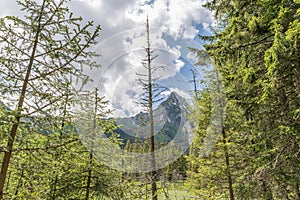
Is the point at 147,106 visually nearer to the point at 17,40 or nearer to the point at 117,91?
the point at 117,91

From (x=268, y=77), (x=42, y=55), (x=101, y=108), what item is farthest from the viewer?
(x=101, y=108)

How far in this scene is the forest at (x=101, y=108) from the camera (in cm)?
311

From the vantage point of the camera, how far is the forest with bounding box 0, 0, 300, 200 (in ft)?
10.2

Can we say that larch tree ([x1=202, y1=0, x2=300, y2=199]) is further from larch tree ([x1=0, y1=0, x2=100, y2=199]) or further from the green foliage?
larch tree ([x1=0, y1=0, x2=100, y2=199])

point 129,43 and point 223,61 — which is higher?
point 129,43

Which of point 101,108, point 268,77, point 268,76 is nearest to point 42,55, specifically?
point 101,108

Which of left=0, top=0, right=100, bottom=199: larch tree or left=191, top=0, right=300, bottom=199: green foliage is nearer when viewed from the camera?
left=0, top=0, right=100, bottom=199: larch tree

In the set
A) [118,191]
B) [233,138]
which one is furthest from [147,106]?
[118,191]

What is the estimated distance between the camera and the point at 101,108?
6301 mm

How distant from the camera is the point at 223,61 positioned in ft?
19.2

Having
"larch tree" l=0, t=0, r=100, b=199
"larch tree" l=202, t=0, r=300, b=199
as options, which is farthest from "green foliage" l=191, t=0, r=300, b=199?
"larch tree" l=0, t=0, r=100, b=199

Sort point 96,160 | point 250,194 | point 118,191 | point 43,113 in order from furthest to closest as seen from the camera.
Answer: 1. point 250,194
2. point 96,160
3. point 118,191
4. point 43,113

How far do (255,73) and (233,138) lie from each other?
3.18 meters

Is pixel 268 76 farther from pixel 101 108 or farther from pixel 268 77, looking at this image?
pixel 101 108
